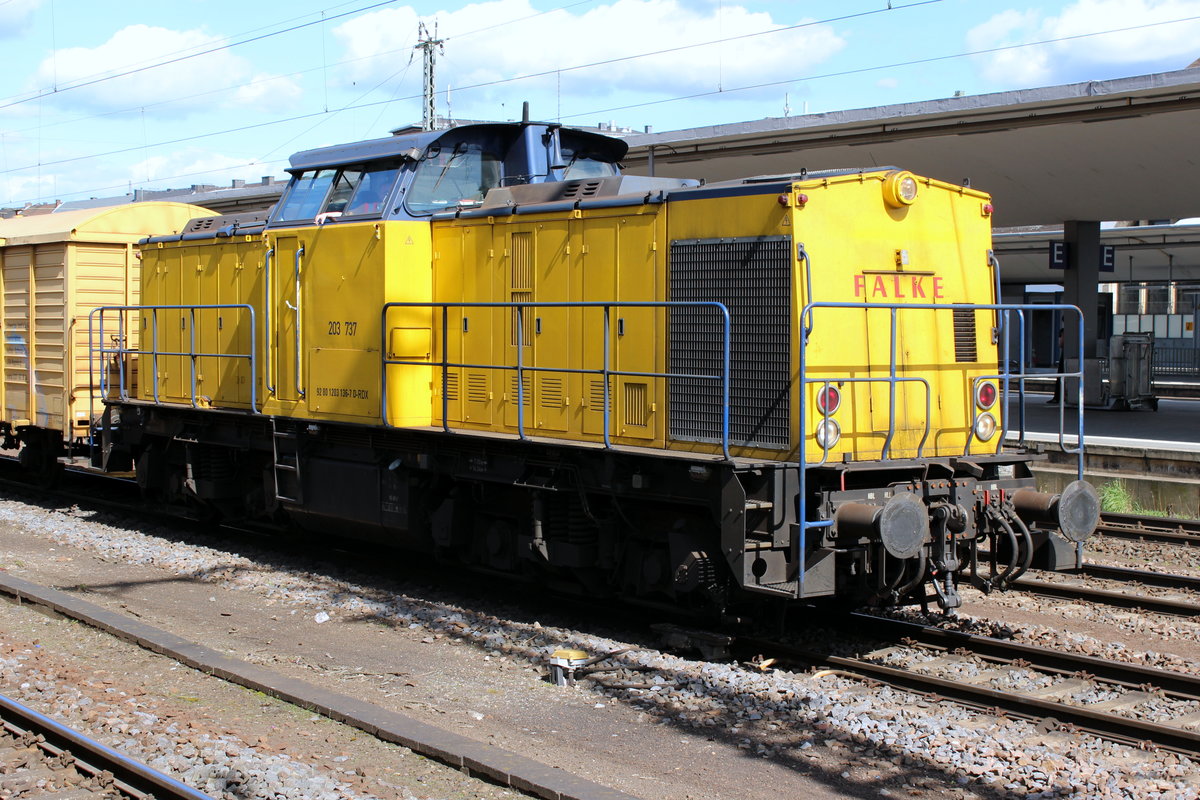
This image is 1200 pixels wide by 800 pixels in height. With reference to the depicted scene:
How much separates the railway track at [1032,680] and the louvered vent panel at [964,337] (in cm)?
194

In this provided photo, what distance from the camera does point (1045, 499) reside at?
7469 mm

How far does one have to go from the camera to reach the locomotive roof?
9273mm

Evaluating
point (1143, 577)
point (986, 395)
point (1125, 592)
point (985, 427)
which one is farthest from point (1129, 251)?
Answer: point (985, 427)

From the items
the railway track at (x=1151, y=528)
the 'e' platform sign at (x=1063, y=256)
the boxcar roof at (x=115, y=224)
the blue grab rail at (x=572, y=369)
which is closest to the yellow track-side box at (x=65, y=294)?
the boxcar roof at (x=115, y=224)

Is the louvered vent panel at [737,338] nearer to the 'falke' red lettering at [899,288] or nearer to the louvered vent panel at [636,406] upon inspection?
the louvered vent panel at [636,406]

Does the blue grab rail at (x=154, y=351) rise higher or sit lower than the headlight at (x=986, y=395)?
higher

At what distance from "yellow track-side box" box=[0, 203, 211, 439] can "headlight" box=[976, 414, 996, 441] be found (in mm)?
9789

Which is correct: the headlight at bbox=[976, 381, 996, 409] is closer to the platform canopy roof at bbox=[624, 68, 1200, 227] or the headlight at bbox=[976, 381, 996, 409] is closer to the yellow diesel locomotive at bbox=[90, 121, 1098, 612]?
the yellow diesel locomotive at bbox=[90, 121, 1098, 612]

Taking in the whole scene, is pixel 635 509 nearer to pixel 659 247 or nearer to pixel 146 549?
pixel 659 247

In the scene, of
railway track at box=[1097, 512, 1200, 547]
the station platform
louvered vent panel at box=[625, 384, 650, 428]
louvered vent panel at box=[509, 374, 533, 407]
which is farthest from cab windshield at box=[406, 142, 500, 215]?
railway track at box=[1097, 512, 1200, 547]

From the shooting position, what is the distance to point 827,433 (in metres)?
7.04

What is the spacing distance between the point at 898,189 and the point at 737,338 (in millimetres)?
1463

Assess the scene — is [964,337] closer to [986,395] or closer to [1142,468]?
[986,395]

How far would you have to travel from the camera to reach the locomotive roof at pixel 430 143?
927cm
